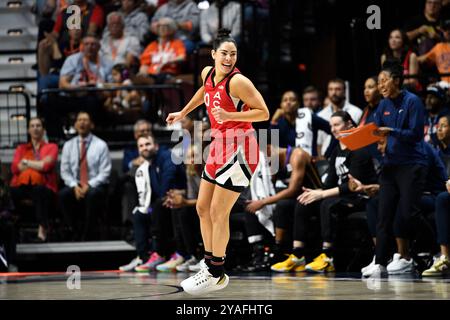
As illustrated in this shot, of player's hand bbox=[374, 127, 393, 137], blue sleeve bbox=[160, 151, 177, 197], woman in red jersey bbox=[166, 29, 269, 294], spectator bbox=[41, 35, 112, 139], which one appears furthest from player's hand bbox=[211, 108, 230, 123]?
spectator bbox=[41, 35, 112, 139]

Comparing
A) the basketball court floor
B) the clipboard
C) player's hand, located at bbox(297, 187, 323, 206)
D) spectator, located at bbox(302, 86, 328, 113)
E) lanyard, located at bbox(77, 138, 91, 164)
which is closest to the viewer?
the basketball court floor

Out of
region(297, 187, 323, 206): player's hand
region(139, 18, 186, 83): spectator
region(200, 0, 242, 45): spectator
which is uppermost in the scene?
region(200, 0, 242, 45): spectator

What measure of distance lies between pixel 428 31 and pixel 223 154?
4.90 meters

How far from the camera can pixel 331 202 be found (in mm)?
8328

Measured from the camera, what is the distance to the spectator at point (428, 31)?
1014 cm

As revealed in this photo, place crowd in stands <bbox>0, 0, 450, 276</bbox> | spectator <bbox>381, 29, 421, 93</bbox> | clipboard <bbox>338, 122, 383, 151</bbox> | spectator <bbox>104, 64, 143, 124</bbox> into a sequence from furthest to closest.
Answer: spectator <bbox>104, 64, 143, 124</bbox> → spectator <bbox>381, 29, 421, 93</bbox> → crowd in stands <bbox>0, 0, 450, 276</bbox> → clipboard <bbox>338, 122, 383, 151</bbox>

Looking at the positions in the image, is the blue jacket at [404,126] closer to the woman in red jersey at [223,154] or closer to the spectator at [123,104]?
the woman in red jersey at [223,154]

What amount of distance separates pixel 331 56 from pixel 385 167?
19.3ft

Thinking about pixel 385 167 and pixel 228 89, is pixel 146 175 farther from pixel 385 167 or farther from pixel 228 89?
Result: pixel 228 89

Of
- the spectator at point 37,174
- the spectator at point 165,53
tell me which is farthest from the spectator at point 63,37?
the spectator at point 37,174

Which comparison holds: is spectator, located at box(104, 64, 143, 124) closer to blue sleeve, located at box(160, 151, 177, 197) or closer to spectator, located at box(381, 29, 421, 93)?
blue sleeve, located at box(160, 151, 177, 197)

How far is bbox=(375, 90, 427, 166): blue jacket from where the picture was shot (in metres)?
7.39

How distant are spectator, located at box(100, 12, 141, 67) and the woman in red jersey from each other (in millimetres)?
5740
